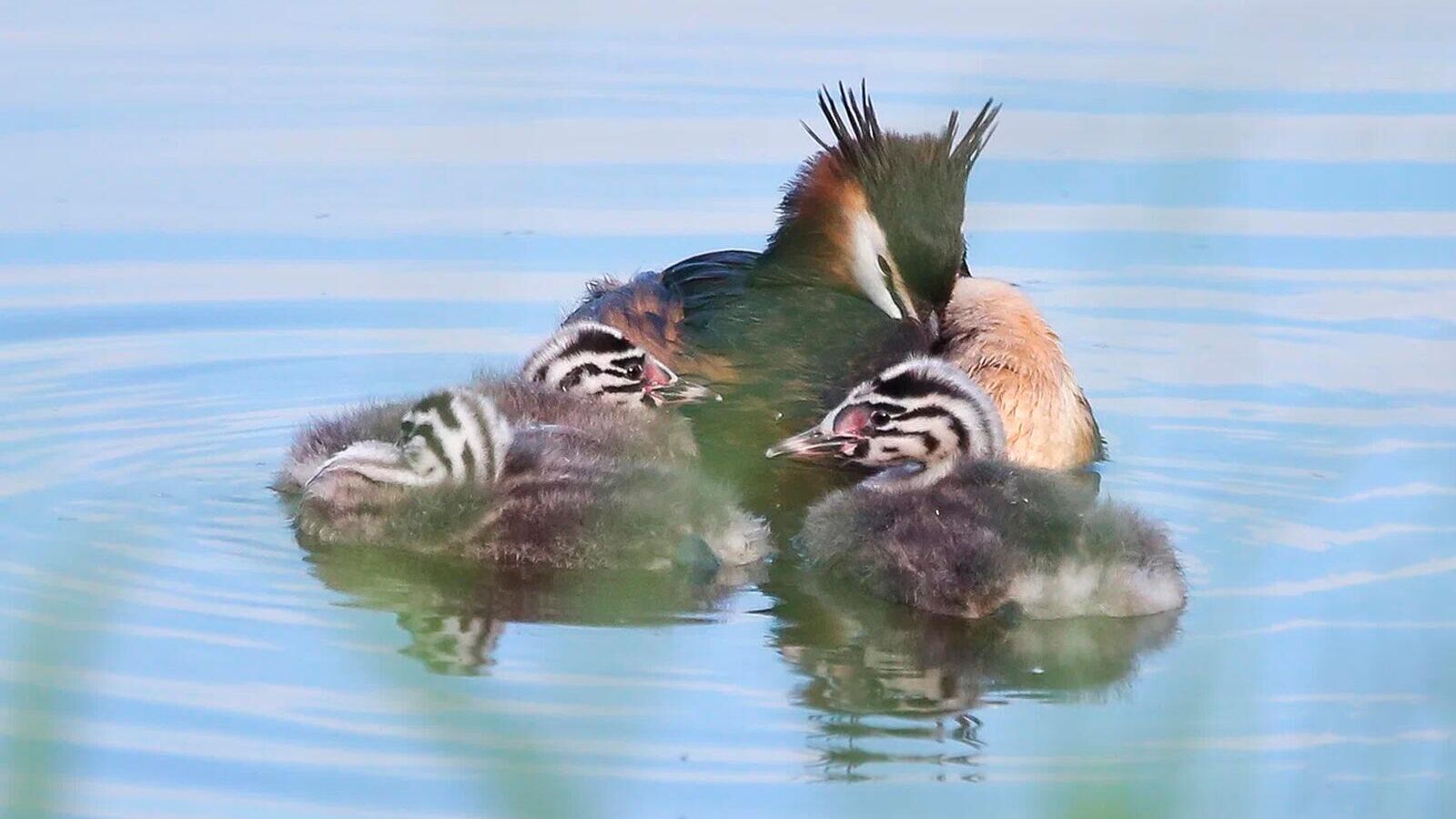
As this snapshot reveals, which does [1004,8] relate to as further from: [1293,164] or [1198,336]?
[1198,336]

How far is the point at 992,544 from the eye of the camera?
5938 millimetres

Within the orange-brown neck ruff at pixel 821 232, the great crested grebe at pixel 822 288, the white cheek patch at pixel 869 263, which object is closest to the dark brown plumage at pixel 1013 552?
the great crested grebe at pixel 822 288

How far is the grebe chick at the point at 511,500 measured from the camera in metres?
6.27

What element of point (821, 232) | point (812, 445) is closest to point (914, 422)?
point (812, 445)

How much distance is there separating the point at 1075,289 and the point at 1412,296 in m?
1.17

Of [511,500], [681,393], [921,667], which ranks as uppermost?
[681,393]

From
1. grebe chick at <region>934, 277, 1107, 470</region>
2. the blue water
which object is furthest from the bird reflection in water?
grebe chick at <region>934, 277, 1107, 470</region>

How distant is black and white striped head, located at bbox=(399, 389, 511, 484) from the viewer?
6.36 m

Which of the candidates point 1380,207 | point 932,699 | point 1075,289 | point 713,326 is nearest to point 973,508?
point 932,699

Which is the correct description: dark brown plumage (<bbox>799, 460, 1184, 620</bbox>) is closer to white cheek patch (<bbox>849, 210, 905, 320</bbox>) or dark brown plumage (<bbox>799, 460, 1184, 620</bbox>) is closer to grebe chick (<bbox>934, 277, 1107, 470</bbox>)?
grebe chick (<bbox>934, 277, 1107, 470</bbox>)

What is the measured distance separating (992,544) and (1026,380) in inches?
71.4

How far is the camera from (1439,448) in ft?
23.9

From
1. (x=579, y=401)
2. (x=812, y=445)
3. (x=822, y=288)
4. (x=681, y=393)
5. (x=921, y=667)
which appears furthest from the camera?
(x=822, y=288)

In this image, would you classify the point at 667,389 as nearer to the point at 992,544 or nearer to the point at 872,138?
the point at 872,138
